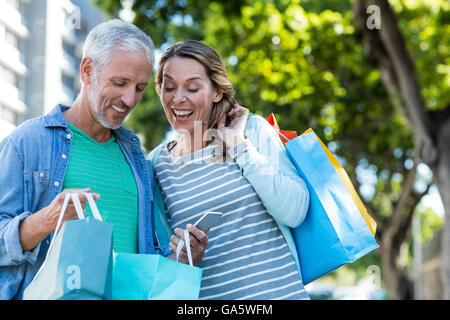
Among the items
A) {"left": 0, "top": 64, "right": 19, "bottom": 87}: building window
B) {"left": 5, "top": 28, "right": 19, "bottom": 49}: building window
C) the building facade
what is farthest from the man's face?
{"left": 5, "top": 28, "right": 19, "bottom": 49}: building window

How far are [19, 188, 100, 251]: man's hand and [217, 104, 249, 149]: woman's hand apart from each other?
823 millimetres

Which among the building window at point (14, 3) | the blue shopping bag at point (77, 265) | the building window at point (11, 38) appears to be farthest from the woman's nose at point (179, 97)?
the building window at point (14, 3)

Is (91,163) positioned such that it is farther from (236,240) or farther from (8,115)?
(8,115)

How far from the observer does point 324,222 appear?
7.84ft

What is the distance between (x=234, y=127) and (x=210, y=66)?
35 cm

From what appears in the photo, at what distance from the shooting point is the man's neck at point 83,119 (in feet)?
8.25

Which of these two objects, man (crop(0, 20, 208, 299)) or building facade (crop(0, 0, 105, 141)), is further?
building facade (crop(0, 0, 105, 141))

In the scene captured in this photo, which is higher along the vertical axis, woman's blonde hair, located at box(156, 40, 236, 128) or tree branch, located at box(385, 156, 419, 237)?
tree branch, located at box(385, 156, 419, 237)

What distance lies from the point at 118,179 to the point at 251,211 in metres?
0.62

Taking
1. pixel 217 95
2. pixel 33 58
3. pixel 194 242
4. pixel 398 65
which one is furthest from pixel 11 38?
pixel 194 242

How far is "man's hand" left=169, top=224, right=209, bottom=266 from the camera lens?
2.21 metres

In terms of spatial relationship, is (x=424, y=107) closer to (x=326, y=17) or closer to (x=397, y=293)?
(x=326, y=17)

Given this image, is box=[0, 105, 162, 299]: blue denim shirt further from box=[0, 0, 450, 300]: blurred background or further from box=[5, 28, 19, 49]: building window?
box=[5, 28, 19, 49]: building window

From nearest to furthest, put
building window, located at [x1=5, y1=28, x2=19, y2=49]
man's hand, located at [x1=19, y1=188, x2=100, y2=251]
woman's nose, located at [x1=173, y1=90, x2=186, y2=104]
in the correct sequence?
1. man's hand, located at [x1=19, y1=188, x2=100, y2=251]
2. woman's nose, located at [x1=173, y1=90, x2=186, y2=104]
3. building window, located at [x1=5, y1=28, x2=19, y2=49]
